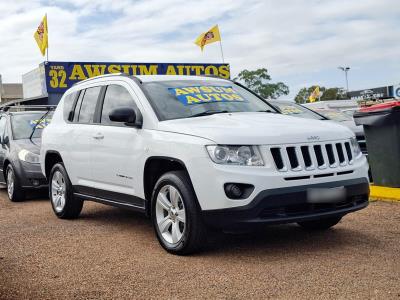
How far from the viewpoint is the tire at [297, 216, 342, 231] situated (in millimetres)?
5934

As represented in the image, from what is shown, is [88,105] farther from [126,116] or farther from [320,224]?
[320,224]

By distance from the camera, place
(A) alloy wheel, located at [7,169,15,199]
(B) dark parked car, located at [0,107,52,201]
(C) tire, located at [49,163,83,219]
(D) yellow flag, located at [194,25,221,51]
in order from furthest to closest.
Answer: (D) yellow flag, located at [194,25,221,51]
(A) alloy wheel, located at [7,169,15,199]
(B) dark parked car, located at [0,107,52,201]
(C) tire, located at [49,163,83,219]

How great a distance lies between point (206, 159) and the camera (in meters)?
4.82

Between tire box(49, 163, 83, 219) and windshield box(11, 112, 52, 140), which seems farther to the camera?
windshield box(11, 112, 52, 140)

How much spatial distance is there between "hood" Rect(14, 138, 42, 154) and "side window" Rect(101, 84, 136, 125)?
11.8 feet

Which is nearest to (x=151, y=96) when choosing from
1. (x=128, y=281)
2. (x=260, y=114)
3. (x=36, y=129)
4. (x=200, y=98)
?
(x=200, y=98)

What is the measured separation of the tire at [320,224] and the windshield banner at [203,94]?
1523mm

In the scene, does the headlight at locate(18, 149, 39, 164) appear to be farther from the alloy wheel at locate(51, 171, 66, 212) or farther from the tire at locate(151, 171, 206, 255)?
the tire at locate(151, 171, 206, 255)

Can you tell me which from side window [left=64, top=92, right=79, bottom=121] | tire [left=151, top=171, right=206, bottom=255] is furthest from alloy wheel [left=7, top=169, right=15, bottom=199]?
tire [left=151, top=171, right=206, bottom=255]

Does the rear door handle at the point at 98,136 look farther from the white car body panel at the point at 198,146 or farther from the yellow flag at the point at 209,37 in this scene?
the yellow flag at the point at 209,37

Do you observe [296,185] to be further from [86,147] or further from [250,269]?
[86,147]

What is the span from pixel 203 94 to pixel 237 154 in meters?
1.40

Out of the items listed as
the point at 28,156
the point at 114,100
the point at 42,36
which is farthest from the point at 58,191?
the point at 42,36

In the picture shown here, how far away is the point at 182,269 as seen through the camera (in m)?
4.72
